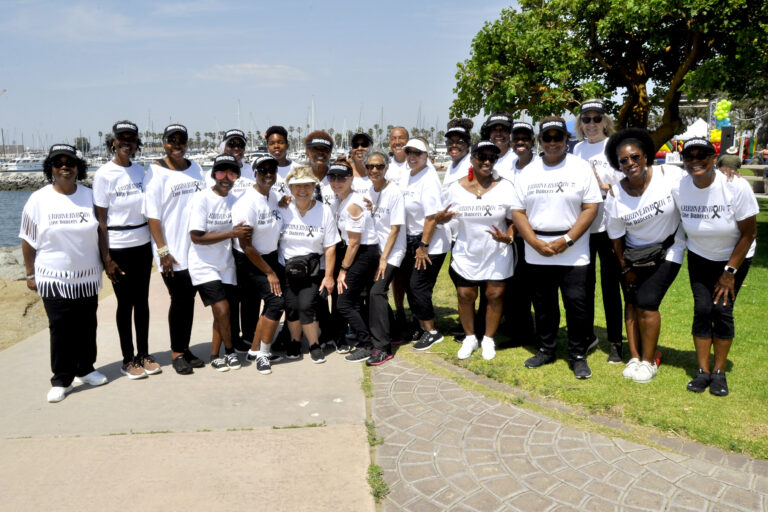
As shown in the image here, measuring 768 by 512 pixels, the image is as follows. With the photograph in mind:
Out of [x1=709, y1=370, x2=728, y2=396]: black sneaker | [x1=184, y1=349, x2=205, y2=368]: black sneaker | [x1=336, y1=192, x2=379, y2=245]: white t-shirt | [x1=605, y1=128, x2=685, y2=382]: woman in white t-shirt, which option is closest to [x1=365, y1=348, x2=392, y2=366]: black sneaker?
[x1=336, y1=192, x2=379, y2=245]: white t-shirt

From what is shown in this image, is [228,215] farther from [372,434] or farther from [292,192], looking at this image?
[372,434]

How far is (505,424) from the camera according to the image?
4.22 metres

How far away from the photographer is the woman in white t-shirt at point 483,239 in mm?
5387

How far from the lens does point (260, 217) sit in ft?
17.9

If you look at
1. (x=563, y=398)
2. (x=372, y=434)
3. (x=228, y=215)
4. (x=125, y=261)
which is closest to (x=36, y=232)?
(x=125, y=261)

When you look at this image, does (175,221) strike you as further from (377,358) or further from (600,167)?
(600,167)

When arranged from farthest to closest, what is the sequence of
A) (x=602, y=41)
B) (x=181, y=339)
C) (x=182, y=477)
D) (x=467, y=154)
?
(x=602, y=41) → (x=467, y=154) → (x=181, y=339) → (x=182, y=477)

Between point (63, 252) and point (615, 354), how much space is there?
4857 millimetres

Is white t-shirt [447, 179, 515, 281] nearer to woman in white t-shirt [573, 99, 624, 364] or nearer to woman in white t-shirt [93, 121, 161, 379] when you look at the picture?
woman in white t-shirt [573, 99, 624, 364]

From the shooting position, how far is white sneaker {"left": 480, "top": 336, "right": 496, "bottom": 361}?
5.59 m

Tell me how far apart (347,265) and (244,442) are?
2.18m

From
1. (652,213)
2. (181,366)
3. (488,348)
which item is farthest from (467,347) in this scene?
(181,366)

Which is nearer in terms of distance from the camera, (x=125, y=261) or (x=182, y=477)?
(x=182, y=477)

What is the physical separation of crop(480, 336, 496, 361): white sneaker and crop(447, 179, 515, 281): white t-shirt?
0.62 meters
